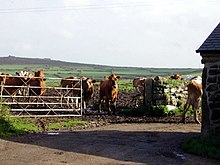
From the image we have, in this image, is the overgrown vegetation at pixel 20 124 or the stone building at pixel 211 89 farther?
the overgrown vegetation at pixel 20 124

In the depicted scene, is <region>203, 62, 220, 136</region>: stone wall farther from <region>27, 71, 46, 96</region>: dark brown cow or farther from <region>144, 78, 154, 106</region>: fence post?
<region>27, 71, 46, 96</region>: dark brown cow

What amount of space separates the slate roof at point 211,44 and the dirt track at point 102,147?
3.10 metres

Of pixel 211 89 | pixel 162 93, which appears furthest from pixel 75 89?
pixel 211 89

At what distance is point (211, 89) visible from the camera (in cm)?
1400

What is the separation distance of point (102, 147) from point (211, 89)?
3.95 meters

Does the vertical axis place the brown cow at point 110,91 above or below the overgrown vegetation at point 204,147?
above

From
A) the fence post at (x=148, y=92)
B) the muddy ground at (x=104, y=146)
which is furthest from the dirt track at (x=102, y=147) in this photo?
the fence post at (x=148, y=92)

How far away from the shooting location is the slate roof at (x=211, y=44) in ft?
45.7

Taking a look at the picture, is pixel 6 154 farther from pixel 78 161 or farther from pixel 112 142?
pixel 112 142

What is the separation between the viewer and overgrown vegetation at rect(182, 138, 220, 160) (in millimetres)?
12203

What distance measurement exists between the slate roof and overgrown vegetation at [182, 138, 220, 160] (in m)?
2.83

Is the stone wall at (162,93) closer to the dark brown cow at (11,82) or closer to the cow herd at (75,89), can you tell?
the cow herd at (75,89)

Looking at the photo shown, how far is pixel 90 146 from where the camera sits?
13156 millimetres

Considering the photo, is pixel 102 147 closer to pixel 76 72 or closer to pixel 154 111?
pixel 154 111
